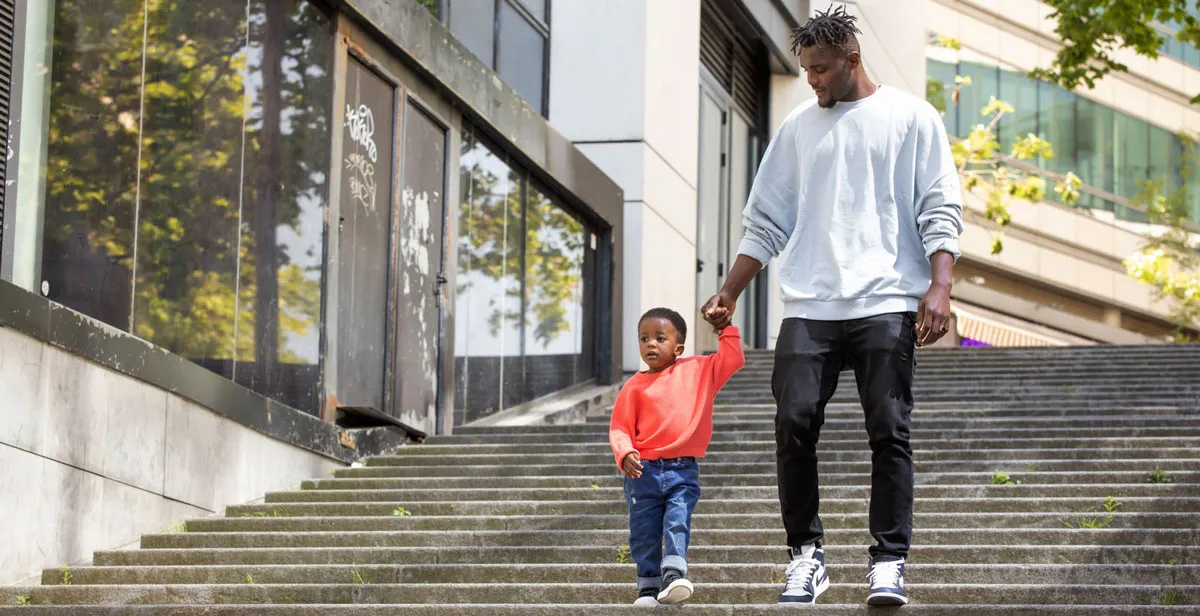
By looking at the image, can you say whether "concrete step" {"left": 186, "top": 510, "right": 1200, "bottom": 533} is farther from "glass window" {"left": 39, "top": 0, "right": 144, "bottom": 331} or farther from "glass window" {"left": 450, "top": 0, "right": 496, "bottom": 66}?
"glass window" {"left": 450, "top": 0, "right": 496, "bottom": 66}

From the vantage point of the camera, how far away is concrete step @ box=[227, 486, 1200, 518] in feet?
27.5

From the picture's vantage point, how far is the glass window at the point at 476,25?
1506 cm

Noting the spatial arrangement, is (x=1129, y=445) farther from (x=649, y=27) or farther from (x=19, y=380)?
Answer: (x=649, y=27)

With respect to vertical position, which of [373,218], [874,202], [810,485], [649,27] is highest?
[649,27]

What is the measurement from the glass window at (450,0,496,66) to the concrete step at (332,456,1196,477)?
217 inches

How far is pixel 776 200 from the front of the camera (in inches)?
223

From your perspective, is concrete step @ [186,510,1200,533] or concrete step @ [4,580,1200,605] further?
concrete step @ [186,510,1200,533]

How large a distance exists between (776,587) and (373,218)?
608cm

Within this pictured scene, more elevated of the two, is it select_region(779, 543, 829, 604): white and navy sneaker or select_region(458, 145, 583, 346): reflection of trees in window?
select_region(458, 145, 583, 346): reflection of trees in window

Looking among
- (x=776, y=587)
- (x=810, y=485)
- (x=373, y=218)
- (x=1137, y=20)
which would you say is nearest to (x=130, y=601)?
(x=776, y=587)

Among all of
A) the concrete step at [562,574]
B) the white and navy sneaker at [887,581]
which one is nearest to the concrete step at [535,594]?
the concrete step at [562,574]

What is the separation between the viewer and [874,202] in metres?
5.43

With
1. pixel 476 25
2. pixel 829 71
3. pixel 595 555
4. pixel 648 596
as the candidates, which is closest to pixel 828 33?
pixel 829 71

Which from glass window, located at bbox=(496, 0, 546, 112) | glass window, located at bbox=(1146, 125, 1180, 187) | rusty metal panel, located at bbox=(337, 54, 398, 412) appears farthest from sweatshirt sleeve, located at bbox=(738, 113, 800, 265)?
glass window, located at bbox=(1146, 125, 1180, 187)
